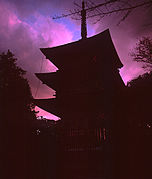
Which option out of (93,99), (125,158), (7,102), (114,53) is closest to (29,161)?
(125,158)

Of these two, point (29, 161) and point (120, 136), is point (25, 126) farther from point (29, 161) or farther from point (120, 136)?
point (120, 136)

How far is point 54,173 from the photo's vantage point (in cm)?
448

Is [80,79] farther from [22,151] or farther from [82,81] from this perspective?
[22,151]

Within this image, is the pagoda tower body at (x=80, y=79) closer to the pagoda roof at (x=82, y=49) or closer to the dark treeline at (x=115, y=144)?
the pagoda roof at (x=82, y=49)

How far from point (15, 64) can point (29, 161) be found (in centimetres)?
2184

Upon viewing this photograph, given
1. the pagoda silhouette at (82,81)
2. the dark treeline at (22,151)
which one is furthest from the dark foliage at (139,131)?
the dark treeline at (22,151)

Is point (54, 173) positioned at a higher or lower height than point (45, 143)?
lower

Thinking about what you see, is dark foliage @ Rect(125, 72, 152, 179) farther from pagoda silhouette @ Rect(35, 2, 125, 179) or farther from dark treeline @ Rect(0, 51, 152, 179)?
pagoda silhouette @ Rect(35, 2, 125, 179)

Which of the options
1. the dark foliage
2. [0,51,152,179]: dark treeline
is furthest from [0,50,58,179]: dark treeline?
the dark foliage

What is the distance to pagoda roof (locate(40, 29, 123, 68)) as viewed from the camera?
925cm

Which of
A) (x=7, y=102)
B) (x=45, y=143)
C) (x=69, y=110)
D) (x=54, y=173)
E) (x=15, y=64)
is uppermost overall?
(x=15, y=64)

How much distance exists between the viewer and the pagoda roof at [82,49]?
9250 mm

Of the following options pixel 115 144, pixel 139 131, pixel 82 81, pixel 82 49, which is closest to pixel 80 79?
pixel 82 81

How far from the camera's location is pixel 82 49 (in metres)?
10.1
